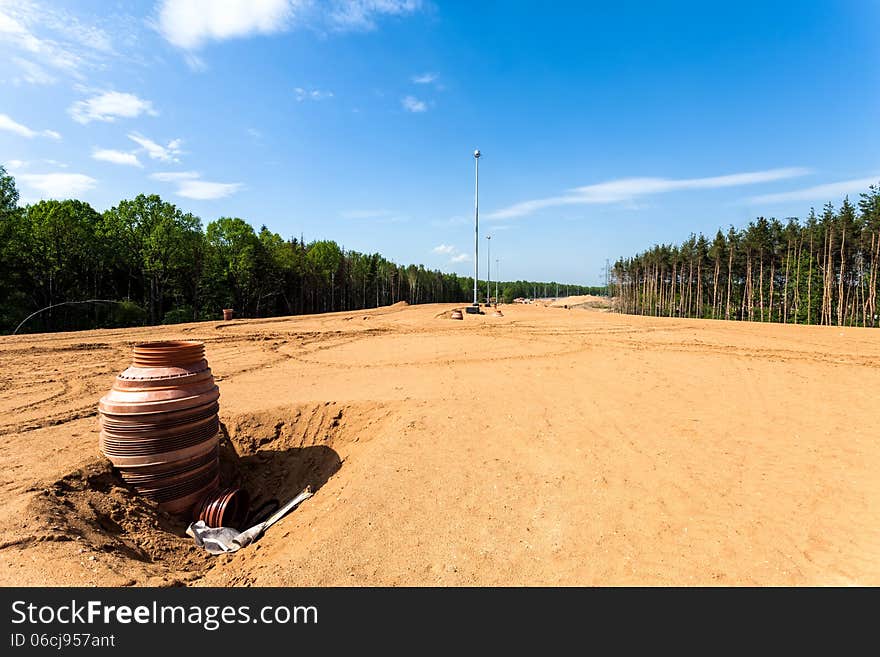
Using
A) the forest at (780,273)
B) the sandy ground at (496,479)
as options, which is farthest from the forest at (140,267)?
the forest at (780,273)

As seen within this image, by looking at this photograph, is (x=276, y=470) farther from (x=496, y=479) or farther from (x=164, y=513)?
(x=496, y=479)

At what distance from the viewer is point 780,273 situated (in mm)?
48719

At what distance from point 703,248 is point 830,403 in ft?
193

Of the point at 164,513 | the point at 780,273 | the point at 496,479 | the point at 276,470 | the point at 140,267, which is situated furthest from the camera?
the point at 780,273

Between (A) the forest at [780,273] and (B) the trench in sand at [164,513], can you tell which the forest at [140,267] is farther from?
(A) the forest at [780,273]

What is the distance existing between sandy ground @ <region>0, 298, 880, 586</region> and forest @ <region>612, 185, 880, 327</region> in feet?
128

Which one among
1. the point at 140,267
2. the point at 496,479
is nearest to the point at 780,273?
the point at 496,479

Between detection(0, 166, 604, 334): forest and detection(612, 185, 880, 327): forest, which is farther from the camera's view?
detection(612, 185, 880, 327): forest

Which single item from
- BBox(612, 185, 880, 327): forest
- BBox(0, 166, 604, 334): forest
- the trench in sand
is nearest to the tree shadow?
the trench in sand

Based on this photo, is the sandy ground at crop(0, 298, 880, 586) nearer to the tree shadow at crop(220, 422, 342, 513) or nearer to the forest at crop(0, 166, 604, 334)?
the tree shadow at crop(220, 422, 342, 513)

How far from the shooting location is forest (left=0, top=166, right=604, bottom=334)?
93.0 feet

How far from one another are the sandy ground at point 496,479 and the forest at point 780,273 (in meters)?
38.9

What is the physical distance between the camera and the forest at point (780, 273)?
37.2 m

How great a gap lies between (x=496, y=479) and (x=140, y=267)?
43.3 metres
